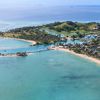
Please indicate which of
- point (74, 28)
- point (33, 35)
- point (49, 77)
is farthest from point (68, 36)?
point (49, 77)

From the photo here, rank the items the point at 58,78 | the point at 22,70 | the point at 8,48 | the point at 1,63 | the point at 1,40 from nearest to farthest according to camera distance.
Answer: the point at 58,78
the point at 22,70
the point at 1,63
the point at 8,48
the point at 1,40

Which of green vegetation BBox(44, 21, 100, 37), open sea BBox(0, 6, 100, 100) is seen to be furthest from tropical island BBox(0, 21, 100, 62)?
open sea BBox(0, 6, 100, 100)

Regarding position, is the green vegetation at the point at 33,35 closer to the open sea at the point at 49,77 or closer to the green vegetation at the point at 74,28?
the green vegetation at the point at 74,28

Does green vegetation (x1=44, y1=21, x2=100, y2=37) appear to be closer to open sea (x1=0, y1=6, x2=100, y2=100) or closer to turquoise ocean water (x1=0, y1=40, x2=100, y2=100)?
open sea (x1=0, y1=6, x2=100, y2=100)

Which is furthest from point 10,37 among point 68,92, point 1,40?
point 68,92

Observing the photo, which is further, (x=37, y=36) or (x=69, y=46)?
(x=37, y=36)

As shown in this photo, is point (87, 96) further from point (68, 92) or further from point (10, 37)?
point (10, 37)
